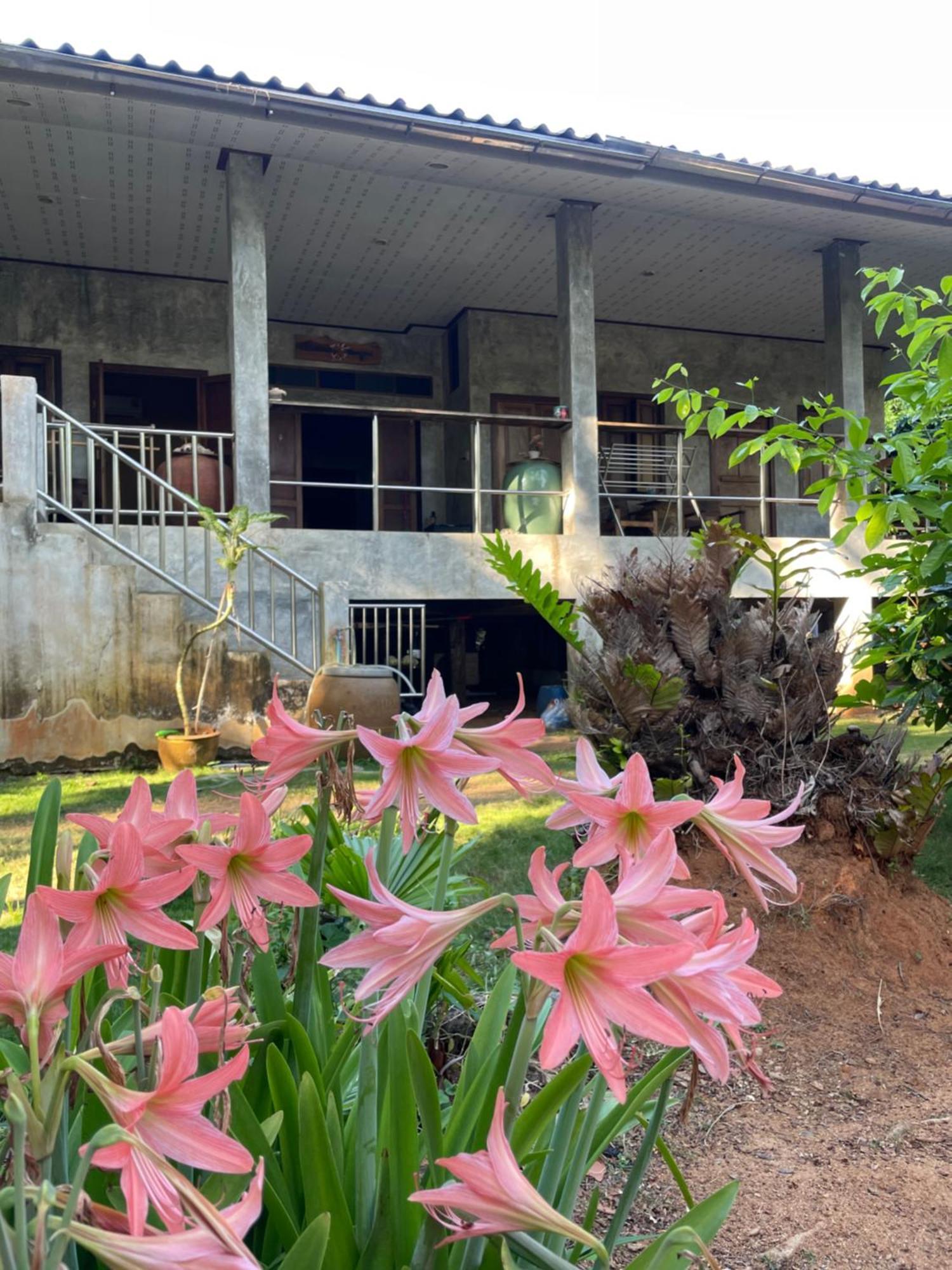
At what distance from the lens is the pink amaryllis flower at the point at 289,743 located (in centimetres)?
87

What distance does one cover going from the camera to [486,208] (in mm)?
9516

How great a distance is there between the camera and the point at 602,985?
2.07ft

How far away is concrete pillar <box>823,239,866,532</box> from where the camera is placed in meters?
10.3

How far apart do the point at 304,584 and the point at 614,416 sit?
23.0ft

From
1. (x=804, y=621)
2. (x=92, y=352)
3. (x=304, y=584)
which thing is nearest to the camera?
(x=804, y=621)

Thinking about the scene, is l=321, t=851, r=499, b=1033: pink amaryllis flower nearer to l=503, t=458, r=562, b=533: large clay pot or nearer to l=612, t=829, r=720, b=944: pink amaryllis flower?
l=612, t=829, r=720, b=944: pink amaryllis flower

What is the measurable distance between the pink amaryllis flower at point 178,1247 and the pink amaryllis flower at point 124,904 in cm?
24

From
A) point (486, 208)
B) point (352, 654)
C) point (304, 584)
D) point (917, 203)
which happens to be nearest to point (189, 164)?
point (486, 208)

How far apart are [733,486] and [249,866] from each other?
13.3 metres

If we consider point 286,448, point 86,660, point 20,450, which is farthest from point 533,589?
point 286,448

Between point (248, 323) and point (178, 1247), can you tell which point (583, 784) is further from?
point (248, 323)

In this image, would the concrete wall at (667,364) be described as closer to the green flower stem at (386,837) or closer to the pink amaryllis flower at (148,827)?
the green flower stem at (386,837)

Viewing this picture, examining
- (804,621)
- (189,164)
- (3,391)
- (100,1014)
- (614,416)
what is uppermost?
(189,164)

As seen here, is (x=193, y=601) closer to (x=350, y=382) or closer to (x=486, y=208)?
(x=486, y=208)
